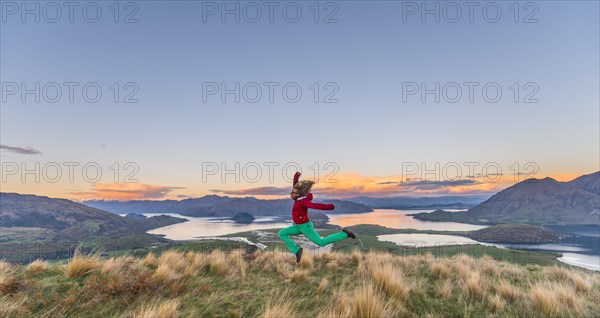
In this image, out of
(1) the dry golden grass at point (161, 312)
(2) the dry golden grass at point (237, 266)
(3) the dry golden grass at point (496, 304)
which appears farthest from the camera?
(2) the dry golden grass at point (237, 266)

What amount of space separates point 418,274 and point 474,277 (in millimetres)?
1766

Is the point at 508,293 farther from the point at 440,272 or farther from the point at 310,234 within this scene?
the point at 310,234

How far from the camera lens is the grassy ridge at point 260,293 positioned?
5938 mm

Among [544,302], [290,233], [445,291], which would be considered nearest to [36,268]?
[290,233]

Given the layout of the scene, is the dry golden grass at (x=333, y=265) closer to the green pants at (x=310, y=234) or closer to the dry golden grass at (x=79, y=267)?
the green pants at (x=310, y=234)

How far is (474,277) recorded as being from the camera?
27.5ft

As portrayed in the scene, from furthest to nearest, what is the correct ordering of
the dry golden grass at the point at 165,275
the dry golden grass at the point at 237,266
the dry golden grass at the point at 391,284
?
the dry golden grass at the point at 237,266, the dry golden grass at the point at 165,275, the dry golden grass at the point at 391,284

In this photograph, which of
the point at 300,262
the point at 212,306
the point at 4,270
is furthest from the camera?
the point at 300,262

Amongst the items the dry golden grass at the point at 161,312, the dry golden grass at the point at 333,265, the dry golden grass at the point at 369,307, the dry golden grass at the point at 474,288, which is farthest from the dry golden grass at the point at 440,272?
the dry golden grass at the point at 161,312

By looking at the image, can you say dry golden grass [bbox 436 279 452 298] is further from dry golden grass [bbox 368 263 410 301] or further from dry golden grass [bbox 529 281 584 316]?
dry golden grass [bbox 529 281 584 316]

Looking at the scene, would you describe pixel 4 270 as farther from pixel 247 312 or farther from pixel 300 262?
pixel 300 262

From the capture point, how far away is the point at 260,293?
7184mm

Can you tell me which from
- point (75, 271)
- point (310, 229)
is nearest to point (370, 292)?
point (310, 229)

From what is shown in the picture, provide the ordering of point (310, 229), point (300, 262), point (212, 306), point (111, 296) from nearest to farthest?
point (212, 306) < point (111, 296) < point (310, 229) < point (300, 262)
